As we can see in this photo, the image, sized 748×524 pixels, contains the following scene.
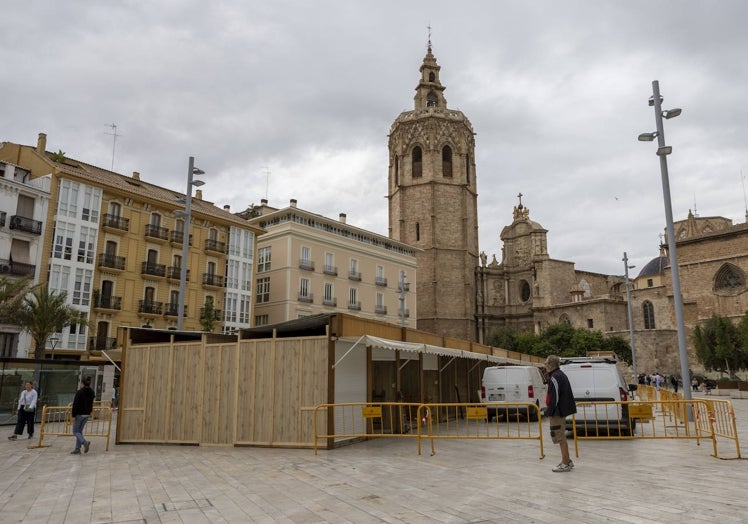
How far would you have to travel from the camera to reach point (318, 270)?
155 ft

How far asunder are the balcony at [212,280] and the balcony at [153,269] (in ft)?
10.4

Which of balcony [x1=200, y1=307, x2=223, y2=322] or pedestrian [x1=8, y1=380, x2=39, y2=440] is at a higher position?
balcony [x1=200, y1=307, x2=223, y2=322]

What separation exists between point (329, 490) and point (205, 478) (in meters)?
2.32

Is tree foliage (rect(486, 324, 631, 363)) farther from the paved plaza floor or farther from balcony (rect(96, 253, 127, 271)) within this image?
the paved plaza floor

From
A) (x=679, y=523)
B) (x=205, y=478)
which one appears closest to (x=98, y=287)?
(x=205, y=478)

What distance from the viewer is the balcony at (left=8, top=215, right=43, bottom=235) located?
3094 cm

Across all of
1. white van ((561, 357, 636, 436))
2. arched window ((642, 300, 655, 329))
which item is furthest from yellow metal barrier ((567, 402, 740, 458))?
arched window ((642, 300, 655, 329))

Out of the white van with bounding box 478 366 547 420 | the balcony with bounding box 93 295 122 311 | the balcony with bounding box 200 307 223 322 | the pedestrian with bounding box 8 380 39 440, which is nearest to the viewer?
the pedestrian with bounding box 8 380 39 440

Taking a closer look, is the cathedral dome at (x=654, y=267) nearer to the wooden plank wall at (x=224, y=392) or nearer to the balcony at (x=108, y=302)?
the balcony at (x=108, y=302)

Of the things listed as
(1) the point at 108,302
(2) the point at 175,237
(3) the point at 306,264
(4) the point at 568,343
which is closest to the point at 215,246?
(2) the point at 175,237

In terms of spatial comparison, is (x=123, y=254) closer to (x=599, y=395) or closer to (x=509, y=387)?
(x=509, y=387)

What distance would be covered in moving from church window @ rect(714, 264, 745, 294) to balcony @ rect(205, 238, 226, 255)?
50.5m

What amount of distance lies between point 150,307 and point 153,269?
267cm

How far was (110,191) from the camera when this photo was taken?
35469 mm
